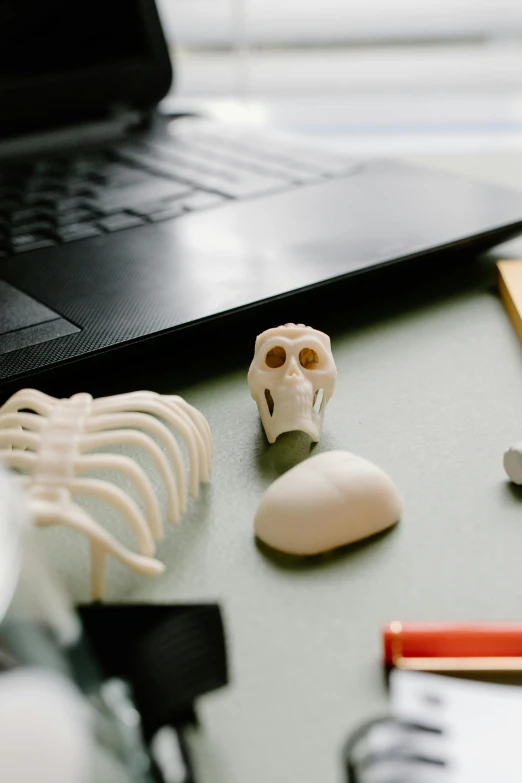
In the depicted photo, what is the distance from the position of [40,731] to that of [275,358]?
0.28 meters

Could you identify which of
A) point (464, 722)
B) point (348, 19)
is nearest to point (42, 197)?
point (464, 722)

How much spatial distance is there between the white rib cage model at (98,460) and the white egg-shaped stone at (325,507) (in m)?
0.05

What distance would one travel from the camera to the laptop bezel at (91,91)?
848 mm

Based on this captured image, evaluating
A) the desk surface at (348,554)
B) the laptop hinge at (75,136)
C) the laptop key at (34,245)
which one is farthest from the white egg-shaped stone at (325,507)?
the laptop hinge at (75,136)

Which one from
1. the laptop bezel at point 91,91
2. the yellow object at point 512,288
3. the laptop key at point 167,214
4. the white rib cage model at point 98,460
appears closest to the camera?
the white rib cage model at point 98,460

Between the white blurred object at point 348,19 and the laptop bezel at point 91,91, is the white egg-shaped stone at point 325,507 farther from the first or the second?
the white blurred object at point 348,19

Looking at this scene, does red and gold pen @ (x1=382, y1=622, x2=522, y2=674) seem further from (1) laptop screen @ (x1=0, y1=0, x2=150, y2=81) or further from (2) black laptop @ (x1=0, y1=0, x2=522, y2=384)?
(1) laptop screen @ (x1=0, y1=0, x2=150, y2=81)

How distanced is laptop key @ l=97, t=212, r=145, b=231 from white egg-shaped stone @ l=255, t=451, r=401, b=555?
34 centimetres

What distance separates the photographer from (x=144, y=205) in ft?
2.21

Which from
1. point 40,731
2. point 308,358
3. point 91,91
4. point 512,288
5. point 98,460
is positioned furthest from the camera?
point 91,91

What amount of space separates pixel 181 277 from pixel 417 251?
0.16 m

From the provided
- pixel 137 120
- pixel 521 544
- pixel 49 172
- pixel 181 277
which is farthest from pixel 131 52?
pixel 521 544

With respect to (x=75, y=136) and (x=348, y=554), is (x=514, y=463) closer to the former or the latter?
(x=348, y=554)

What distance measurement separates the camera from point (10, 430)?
361 millimetres
